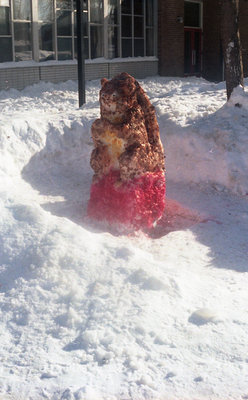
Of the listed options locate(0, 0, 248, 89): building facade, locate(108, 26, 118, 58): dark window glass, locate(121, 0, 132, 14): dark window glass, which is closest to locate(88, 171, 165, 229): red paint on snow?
locate(0, 0, 248, 89): building facade

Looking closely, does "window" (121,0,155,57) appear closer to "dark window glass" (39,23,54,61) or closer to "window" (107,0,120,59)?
"window" (107,0,120,59)

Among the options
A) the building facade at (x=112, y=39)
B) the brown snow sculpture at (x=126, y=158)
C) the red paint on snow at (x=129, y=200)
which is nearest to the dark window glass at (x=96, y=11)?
the building facade at (x=112, y=39)

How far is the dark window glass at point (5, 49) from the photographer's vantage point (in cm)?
1509

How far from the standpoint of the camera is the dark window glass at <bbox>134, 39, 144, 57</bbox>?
1982 cm

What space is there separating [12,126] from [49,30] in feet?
34.7

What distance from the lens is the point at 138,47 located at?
19953 millimetres

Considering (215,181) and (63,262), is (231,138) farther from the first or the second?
(63,262)

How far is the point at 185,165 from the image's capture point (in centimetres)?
743

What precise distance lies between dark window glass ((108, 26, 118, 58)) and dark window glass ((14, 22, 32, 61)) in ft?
12.4

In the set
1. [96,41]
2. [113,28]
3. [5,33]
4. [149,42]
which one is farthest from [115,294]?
[149,42]

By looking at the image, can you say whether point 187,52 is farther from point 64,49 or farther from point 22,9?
point 22,9

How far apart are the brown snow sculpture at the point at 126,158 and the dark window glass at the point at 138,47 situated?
1491 centimetres

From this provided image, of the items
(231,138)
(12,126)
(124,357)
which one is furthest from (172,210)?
(124,357)

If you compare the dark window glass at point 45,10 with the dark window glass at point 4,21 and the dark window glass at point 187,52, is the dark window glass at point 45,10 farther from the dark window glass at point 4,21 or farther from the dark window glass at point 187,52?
the dark window glass at point 187,52
